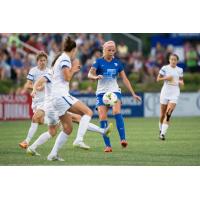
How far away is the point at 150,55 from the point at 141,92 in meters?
1.03

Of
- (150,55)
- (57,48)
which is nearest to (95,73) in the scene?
(57,48)

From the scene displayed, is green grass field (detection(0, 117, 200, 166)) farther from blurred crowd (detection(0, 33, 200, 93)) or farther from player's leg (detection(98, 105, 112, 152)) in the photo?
blurred crowd (detection(0, 33, 200, 93))

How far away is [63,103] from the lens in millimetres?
10664

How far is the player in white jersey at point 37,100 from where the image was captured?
12.7 meters

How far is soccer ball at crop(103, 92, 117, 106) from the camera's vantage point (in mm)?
12188

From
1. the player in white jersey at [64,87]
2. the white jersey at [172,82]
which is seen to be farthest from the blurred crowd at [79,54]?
the player in white jersey at [64,87]

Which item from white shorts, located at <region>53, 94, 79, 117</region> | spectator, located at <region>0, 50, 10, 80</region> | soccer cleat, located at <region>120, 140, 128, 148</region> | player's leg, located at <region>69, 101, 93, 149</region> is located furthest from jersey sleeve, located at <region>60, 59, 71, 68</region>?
spectator, located at <region>0, 50, 10, 80</region>

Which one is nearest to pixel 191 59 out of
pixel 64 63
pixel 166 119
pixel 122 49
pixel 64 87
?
pixel 122 49

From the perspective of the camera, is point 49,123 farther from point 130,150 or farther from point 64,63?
point 130,150

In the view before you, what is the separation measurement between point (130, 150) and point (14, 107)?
25.6 feet

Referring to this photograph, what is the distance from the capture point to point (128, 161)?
443 inches

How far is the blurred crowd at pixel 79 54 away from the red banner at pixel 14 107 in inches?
19.5

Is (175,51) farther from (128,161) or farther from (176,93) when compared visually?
(128,161)

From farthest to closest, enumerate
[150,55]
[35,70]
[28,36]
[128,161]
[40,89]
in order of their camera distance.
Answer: [150,55] → [28,36] → [35,70] → [40,89] → [128,161]
